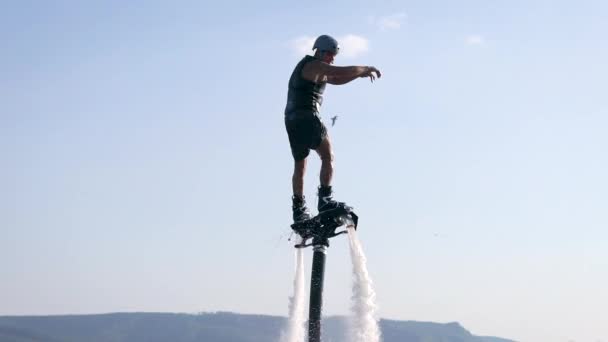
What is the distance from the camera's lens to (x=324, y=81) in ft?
65.7

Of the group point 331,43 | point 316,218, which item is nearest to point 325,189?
point 316,218

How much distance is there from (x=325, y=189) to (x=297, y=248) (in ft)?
5.15

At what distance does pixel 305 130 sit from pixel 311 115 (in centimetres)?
35

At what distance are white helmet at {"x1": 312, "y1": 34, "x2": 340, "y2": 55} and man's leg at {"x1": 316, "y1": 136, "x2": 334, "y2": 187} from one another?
6.41 feet

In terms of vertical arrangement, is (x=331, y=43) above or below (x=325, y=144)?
above

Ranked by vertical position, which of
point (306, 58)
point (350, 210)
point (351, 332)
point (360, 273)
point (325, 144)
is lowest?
point (351, 332)

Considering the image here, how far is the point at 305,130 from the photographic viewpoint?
20.2 meters

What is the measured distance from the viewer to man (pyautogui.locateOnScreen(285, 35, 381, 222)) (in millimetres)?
19797

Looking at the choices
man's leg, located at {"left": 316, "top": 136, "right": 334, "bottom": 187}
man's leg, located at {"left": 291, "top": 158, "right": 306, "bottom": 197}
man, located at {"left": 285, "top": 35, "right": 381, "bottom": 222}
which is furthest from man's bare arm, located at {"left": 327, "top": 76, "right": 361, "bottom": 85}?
man's leg, located at {"left": 291, "top": 158, "right": 306, "bottom": 197}

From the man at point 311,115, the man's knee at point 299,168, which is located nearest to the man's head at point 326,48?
the man at point 311,115

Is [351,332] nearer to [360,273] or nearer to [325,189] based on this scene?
[360,273]

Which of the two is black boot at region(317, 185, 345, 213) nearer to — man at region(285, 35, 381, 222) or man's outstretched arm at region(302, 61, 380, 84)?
man at region(285, 35, 381, 222)

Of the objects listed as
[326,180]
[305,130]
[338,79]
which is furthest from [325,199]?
[338,79]

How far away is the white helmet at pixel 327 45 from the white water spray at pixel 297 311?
4664 mm
